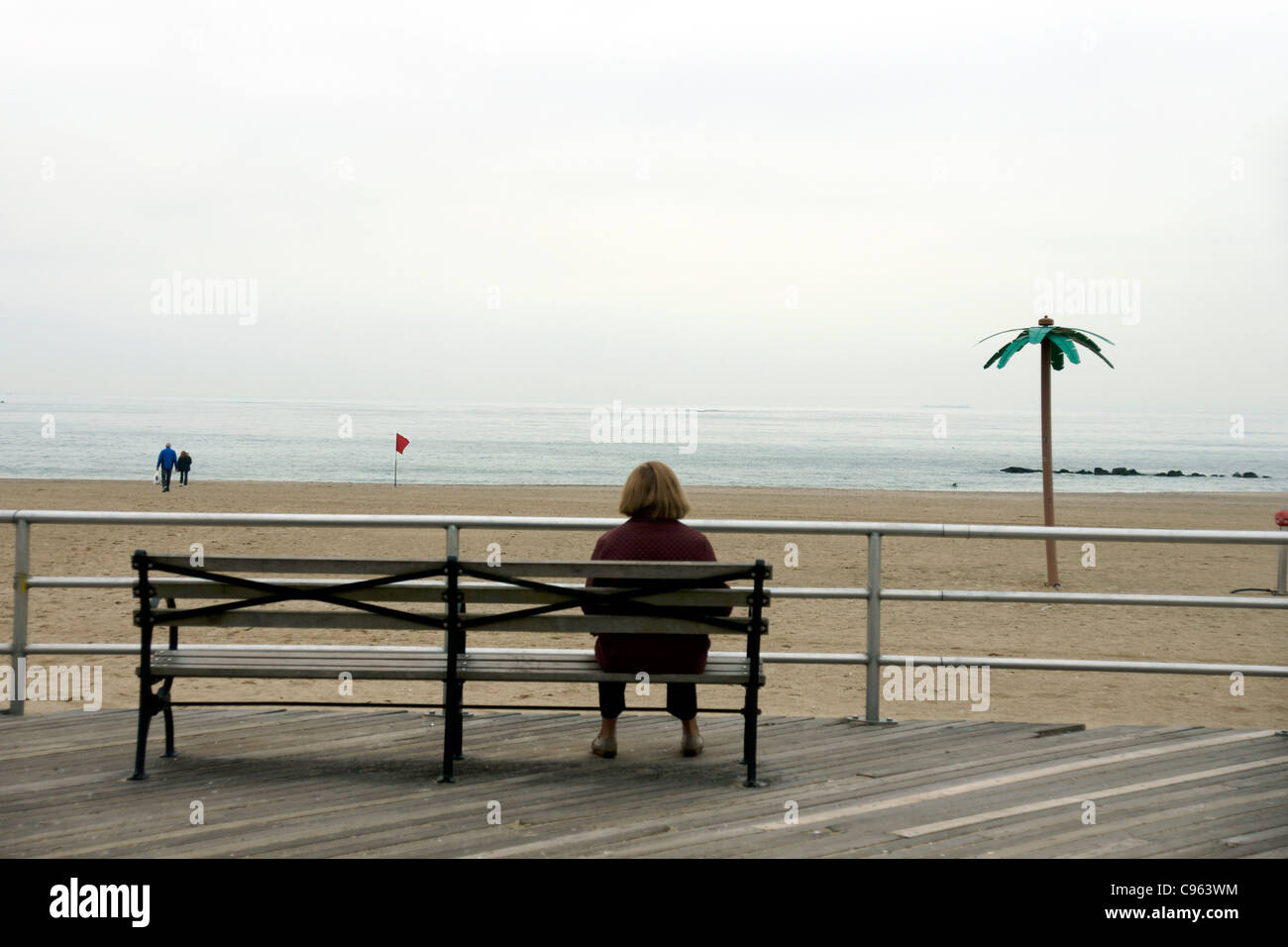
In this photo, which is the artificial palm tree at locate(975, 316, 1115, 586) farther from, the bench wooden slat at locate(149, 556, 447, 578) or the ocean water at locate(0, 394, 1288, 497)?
the ocean water at locate(0, 394, 1288, 497)

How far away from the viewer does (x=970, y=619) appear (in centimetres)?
1189

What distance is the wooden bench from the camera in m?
4.34

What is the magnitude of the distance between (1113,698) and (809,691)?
2.25 metres

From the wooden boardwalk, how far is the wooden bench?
30 centimetres

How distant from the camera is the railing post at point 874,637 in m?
5.23

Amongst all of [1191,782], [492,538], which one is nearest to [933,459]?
[492,538]

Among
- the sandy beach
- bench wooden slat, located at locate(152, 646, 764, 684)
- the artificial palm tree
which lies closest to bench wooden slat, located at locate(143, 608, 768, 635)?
bench wooden slat, located at locate(152, 646, 764, 684)

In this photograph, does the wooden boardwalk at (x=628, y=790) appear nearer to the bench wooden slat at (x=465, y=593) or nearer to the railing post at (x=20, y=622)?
the railing post at (x=20, y=622)

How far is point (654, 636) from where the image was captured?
456 centimetres
